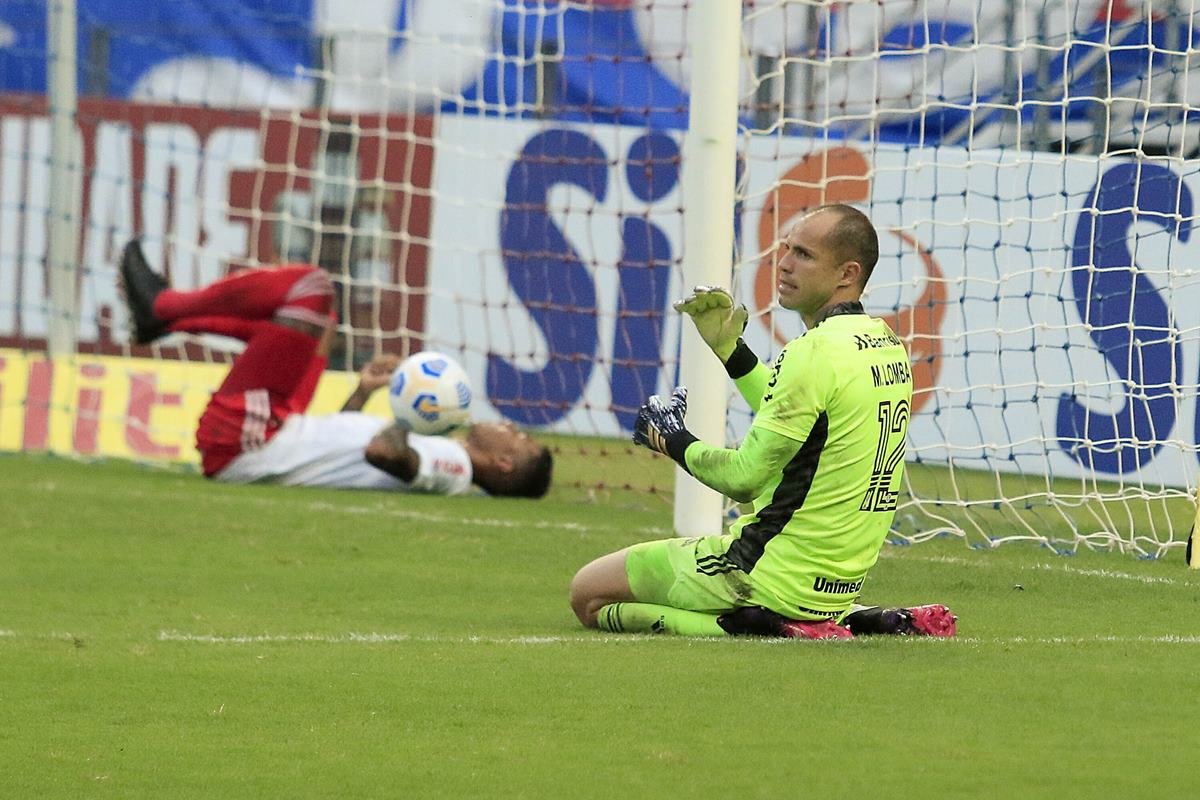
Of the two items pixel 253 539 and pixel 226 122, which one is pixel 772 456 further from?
pixel 226 122

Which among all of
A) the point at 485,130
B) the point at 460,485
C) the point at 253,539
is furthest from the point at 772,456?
the point at 485,130

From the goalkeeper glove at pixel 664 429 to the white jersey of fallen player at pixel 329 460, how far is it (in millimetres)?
5401

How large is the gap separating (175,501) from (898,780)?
669 centimetres

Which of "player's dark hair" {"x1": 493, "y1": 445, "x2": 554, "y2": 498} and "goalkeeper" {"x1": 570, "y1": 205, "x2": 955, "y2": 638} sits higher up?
"goalkeeper" {"x1": 570, "y1": 205, "x2": 955, "y2": 638}

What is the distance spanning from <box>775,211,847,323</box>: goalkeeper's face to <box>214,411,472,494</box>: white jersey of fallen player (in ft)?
18.0

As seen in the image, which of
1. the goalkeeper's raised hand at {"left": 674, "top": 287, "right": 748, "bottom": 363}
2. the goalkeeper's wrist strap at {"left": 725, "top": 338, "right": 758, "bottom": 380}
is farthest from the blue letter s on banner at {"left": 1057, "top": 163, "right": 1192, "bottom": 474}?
the goalkeeper's raised hand at {"left": 674, "top": 287, "right": 748, "bottom": 363}

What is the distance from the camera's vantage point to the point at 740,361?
6.25 meters

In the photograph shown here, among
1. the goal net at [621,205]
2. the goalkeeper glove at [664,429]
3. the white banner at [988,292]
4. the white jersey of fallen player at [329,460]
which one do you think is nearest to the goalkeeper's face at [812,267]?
the goalkeeper glove at [664,429]

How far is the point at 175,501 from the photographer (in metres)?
10.2

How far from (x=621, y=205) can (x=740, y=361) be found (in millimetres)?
7243

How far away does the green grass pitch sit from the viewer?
422 centimetres

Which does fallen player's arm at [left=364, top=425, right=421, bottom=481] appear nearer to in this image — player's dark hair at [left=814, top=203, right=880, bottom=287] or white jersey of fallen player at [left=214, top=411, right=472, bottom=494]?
white jersey of fallen player at [left=214, top=411, right=472, bottom=494]

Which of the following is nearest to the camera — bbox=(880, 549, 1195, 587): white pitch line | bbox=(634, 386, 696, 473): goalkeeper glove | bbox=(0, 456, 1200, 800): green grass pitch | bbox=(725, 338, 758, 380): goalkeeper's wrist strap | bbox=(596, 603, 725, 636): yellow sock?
bbox=(0, 456, 1200, 800): green grass pitch

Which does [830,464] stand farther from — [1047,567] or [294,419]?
[294,419]
